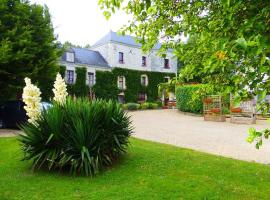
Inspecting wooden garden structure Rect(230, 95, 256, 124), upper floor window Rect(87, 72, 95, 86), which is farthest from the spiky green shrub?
upper floor window Rect(87, 72, 95, 86)

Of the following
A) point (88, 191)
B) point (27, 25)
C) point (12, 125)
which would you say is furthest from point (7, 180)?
point (27, 25)

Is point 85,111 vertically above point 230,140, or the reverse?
point 85,111

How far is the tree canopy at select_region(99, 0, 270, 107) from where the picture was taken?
2305mm

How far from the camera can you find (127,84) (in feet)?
133

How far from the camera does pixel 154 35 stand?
13.8 ft

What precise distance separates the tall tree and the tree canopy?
1283 cm

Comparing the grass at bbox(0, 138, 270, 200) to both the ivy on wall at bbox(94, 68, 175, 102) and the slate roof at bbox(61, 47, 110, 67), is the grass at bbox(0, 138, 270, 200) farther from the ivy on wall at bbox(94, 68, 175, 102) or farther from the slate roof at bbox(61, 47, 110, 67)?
the slate roof at bbox(61, 47, 110, 67)

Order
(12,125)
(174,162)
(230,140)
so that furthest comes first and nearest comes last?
(12,125)
(230,140)
(174,162)

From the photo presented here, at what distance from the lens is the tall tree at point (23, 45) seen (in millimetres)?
17094

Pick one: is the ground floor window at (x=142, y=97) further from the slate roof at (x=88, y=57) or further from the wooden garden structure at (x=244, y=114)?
the wooden garden structure at (x=244, y=114)

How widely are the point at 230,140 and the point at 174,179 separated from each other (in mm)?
6243

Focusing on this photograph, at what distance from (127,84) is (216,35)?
1468 inches

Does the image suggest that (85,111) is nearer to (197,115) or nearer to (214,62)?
(214,62)

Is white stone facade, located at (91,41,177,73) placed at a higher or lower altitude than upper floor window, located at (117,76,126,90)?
higher
